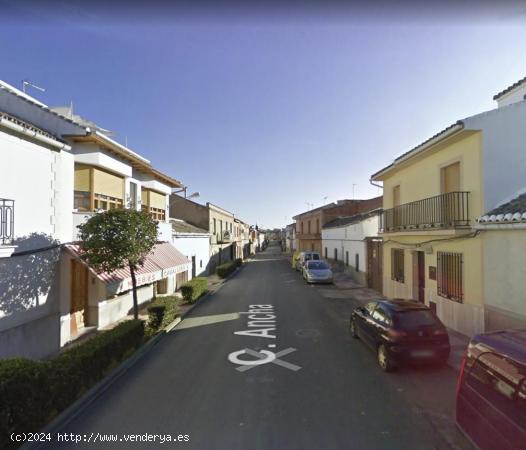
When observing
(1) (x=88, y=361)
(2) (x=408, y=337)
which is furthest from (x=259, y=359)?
(1) (x=88, y=361)

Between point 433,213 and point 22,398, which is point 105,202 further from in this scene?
point 433,213

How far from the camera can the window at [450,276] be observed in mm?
9586

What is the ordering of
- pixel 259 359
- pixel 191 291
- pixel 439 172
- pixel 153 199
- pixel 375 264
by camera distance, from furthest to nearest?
pixel 375 264 → pixel 153 199 → pixel 191 291 → pixel 439 172 → pixel 259 359

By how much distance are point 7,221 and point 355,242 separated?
20.9 m

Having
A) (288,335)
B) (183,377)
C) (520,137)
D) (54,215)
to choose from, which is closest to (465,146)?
(520,137)

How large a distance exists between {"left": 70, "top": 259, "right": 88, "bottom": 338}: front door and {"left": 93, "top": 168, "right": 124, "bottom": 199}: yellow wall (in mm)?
2616

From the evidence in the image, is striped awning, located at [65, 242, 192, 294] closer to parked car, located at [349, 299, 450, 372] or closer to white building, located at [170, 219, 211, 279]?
white building, located at [170, 219, 211, 279]

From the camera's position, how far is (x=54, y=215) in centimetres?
846

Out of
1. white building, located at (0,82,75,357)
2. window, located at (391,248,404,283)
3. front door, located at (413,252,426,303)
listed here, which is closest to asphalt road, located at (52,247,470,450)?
white building, located at (0,82,75,357)

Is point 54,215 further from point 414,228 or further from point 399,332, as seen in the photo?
point 414,228

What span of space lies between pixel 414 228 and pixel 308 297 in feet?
23.9

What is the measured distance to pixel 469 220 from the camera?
8953mm

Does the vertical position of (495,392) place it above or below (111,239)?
below

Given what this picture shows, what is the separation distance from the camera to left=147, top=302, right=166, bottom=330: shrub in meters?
10.3
